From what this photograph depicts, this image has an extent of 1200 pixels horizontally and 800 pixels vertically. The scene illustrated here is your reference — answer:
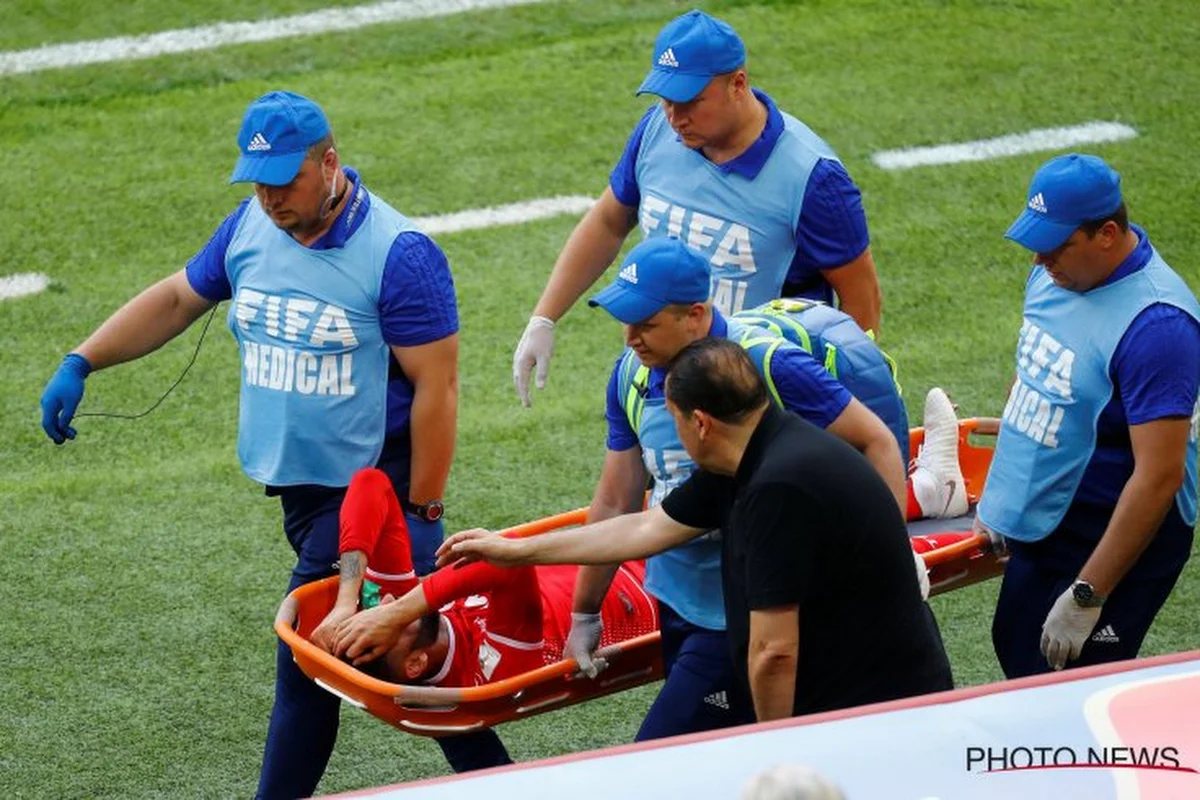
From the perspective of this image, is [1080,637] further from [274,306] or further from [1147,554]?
[274,306]

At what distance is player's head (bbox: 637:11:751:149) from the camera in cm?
514

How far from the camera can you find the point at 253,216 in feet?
16.6

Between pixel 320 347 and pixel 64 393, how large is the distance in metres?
0.85

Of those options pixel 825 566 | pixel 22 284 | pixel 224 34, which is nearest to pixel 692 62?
pixel 825 566


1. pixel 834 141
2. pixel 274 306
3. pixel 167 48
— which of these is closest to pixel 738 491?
pixel 274 306

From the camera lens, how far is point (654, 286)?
14.2 ft

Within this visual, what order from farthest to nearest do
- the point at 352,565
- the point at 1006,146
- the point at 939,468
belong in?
the point at 1006,146 < the point at 939,468 < the point at 352,565

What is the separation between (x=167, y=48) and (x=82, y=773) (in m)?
5.72

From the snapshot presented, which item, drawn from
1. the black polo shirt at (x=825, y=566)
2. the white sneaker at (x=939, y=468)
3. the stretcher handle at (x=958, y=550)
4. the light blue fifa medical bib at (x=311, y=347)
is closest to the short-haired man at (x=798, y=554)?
the black polo shirt at (x=825, y=566)

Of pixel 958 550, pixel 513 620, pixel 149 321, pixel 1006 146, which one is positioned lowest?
pixel 1006 146

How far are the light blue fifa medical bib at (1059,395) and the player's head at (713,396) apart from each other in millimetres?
1018

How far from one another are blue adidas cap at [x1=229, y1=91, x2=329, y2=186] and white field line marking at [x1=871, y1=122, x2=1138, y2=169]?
490 centimetres

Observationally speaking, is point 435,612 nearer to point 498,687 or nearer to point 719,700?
point 498,687

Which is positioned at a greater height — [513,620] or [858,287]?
[858,287]
